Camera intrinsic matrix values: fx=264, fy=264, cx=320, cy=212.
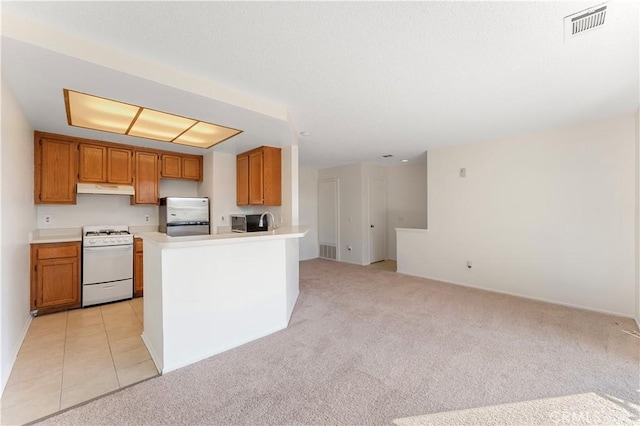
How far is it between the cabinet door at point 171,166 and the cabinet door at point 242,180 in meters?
0.95

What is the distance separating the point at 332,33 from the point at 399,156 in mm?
4153

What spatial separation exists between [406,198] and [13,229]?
248 inches

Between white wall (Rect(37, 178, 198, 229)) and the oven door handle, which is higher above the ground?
white wall (Rect(37, 178, 198, 229))

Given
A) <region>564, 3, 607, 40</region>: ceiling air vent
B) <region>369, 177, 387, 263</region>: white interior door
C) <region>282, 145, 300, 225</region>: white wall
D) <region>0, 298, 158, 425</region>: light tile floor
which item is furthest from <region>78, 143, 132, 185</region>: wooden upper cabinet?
<region>564, 3, 607, 40</region>: ceiling air vent

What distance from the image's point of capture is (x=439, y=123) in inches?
134

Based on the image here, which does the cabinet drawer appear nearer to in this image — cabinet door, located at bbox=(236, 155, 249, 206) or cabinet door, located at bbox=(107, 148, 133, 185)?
cabinet door, located at bbox=(107, 148, 133, 185)

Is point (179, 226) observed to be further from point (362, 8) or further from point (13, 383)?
point (362, 8)

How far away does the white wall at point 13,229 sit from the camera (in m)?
1.94

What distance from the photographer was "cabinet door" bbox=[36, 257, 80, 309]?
10.4 ft

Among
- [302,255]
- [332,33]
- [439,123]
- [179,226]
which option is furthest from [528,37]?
[302,255]

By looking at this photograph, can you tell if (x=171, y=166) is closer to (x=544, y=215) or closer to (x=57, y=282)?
(x=57, y=282)

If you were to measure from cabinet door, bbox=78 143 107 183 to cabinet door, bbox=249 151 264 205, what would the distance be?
80.7 inches

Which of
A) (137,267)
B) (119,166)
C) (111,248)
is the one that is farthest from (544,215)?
(119,166)

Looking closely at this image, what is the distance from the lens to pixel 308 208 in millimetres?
6883
